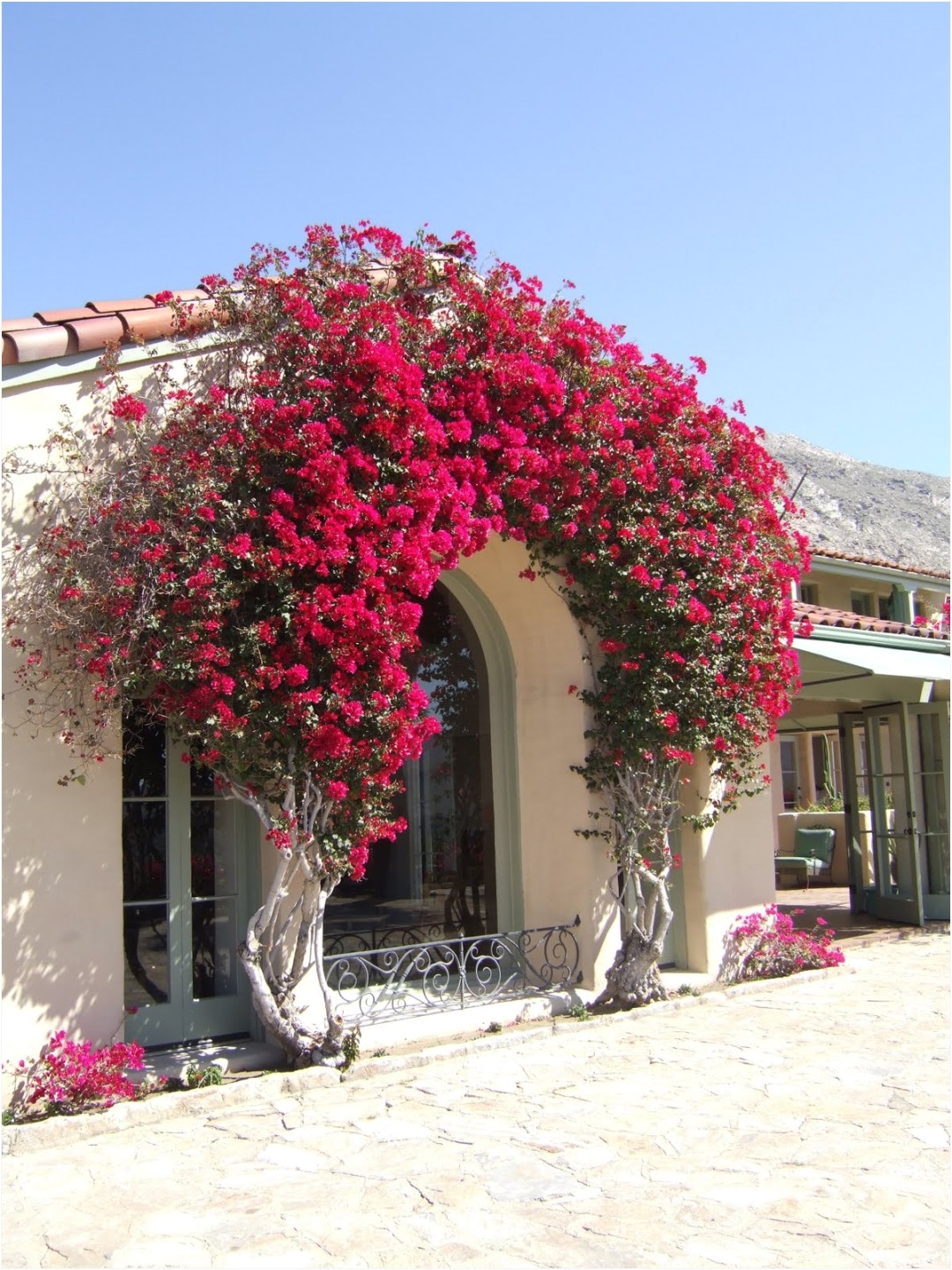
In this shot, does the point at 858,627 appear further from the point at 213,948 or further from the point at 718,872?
the point at 213,948

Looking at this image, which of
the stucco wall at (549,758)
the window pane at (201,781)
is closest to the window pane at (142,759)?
the window pane at (201,781)

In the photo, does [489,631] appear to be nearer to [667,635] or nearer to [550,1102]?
[667,635]

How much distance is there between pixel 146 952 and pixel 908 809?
30.6ft

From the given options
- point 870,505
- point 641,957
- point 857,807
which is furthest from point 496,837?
point 870,505

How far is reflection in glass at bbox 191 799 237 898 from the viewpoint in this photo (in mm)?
7559

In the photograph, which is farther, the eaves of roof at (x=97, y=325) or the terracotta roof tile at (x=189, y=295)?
the terracotta roof tile at (x=189, y=295)

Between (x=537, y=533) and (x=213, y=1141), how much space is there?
16.1ft

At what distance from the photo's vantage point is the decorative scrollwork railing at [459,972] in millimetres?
8117

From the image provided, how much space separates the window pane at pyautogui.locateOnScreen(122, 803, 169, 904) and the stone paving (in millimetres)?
1491

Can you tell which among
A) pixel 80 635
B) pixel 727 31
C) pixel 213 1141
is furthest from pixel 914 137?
pixel 213 1141

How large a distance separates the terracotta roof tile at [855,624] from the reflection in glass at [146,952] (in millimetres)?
7099

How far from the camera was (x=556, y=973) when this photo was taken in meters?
9.03

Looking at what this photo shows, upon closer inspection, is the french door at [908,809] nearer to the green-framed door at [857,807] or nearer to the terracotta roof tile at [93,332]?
the green-framed door at [857,807]

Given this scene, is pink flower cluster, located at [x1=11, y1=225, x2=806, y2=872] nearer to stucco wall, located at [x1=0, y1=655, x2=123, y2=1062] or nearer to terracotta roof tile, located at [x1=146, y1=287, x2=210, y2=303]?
terracotta roof tile, located at [x1=146, y1=287, x2=210, y2=303]
